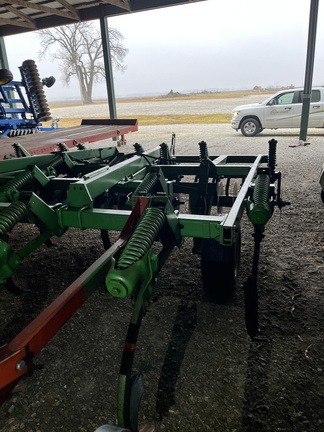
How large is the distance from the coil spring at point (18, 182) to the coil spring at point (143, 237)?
4.11 ft

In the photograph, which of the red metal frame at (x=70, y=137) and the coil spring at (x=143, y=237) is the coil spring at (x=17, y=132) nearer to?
the red metal frame at (x=70, y=137)

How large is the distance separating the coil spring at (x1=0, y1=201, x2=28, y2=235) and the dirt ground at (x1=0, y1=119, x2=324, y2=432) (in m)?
0.79

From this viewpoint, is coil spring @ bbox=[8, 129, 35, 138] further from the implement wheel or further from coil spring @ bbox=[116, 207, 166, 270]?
coil spring @ bbox=[116, 207, 166, 270]

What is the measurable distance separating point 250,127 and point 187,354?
39.9 ft

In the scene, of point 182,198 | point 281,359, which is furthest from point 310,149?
point 281,359

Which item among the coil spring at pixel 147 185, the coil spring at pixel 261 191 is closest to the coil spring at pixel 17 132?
the coil spring at pixel 147 185

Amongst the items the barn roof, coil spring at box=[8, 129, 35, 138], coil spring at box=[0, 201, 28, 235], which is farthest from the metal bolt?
the barn roof

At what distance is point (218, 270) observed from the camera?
101 inches

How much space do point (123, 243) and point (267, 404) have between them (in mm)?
1145

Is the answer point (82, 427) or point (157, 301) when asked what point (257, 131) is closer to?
point (157, 301)

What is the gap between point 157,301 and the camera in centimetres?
272

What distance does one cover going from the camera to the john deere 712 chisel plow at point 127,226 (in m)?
1.40

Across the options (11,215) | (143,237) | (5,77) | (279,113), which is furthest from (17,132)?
(279,113)

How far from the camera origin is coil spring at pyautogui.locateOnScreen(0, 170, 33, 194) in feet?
8.32
